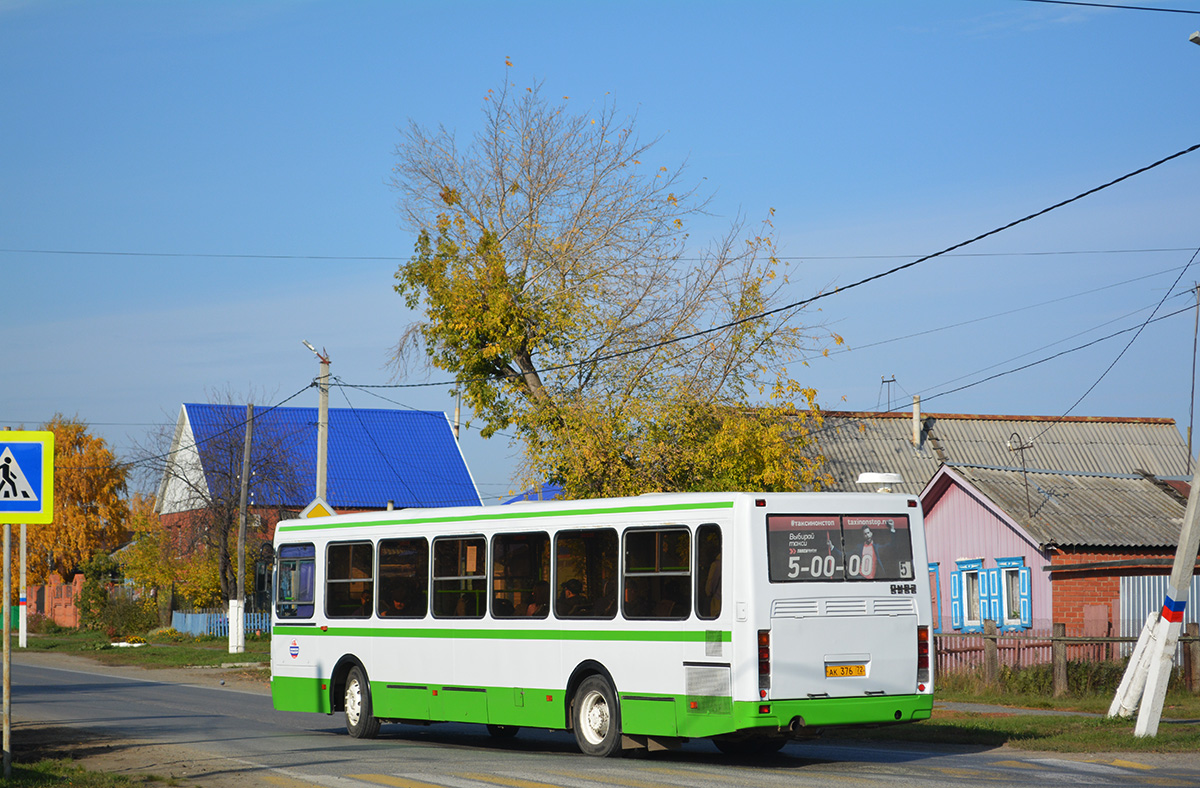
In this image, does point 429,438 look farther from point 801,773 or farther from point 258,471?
point 801,773

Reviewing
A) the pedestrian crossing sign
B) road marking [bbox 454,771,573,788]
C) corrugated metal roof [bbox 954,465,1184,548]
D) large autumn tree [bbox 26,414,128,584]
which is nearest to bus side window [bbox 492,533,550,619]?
road marking [bbox 454,771,573,788]

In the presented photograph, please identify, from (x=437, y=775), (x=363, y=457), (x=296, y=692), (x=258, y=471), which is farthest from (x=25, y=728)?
(x=363, y=457)

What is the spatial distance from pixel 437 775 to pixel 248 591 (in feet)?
127

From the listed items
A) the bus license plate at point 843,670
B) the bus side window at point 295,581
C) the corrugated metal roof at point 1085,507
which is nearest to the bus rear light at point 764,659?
the bus license plate at point 843,670

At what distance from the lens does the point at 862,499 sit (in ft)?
45.1

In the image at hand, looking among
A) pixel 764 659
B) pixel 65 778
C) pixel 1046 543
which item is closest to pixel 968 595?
pixel 1046 543

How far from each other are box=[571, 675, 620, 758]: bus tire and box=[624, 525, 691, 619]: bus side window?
92cm

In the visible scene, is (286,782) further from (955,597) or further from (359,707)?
(955,597)

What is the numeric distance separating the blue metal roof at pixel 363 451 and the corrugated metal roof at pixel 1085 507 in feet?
94.6

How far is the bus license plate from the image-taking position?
13.2 meters

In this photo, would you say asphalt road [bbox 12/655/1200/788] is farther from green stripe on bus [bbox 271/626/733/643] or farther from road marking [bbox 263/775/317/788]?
green stripe on bus [bbox 271/626/733/643]

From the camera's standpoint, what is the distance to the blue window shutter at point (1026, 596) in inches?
1079

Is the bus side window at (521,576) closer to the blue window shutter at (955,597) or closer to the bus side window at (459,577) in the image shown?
the bus side window at (459,577)

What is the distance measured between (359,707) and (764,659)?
678cm
